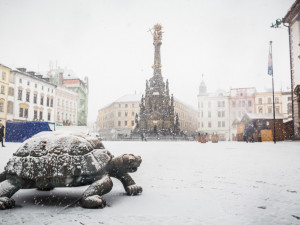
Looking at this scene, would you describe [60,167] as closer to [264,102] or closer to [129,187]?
[129,187]

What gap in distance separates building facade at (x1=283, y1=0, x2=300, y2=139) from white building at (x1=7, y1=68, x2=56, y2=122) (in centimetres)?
3896

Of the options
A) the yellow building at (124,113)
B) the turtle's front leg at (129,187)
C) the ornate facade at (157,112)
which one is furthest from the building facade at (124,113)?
the turtle's front leg at (129,187)

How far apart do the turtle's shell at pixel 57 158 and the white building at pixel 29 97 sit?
42.0m

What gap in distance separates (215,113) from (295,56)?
46317 mm

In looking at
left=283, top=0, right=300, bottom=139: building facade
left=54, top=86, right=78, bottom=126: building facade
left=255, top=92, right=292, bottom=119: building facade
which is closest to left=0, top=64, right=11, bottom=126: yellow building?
left=54, top=86, right=78, bottom=126: building facade

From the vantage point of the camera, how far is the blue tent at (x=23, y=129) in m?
23.1

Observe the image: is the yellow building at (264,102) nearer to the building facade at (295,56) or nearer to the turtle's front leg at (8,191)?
the building facade at (295,56)

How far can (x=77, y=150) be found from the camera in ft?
9.68

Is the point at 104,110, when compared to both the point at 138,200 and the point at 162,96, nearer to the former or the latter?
the point at 162,96

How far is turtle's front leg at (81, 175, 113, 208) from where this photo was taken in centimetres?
259

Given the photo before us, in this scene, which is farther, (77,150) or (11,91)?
(11,91)

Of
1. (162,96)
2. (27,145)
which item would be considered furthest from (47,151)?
(162,96)

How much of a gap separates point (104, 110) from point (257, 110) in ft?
175

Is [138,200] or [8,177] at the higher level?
[8,177]
